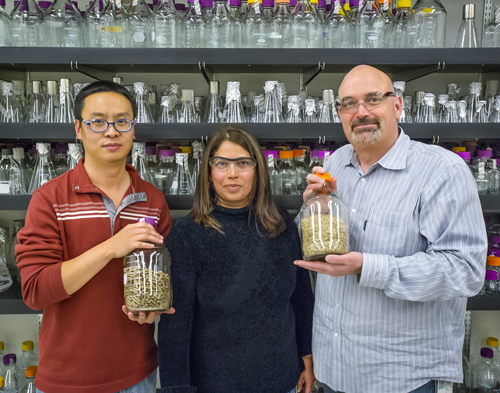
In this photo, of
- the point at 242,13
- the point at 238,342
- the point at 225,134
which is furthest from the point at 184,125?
the point at 238,342

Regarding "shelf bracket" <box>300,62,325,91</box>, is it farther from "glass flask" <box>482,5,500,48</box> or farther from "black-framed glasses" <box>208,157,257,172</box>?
"glass flask" <box>482,5,500,48</box>

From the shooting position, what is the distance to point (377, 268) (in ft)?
3.56

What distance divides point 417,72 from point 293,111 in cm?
58

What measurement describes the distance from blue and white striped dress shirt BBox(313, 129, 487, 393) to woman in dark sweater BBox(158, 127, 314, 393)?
0.17m

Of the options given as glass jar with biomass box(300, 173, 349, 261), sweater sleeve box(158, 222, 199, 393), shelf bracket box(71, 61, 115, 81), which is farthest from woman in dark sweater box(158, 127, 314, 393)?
shelf bracket box(71, 61, 115, 81)

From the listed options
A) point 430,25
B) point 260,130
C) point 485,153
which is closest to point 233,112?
point 260,130

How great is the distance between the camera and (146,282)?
1172 millimetres

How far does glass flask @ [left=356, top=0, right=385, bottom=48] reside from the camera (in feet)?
5.73

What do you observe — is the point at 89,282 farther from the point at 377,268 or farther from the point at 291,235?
the point at 377,268

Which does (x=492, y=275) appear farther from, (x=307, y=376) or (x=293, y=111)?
(x=293, y=111)

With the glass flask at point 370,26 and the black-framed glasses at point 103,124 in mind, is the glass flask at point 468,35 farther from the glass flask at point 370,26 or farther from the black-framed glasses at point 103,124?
the black-framed glasses at point 103,124

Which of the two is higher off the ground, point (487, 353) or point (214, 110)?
point (214, 110)

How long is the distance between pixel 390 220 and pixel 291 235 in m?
0.31

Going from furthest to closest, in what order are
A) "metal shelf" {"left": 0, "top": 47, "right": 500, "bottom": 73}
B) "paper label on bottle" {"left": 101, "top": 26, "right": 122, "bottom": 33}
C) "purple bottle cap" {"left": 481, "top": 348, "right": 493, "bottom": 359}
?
"purple bottle cap" {"left": 481, "top": 348, "right": 493, "bottom": 359}
"paper label on bottle" {"left": 101, "top": 26, "right": 122, "bottom": 33}
"metal shelf" {"left": 0, "top": 47, "right": 500, "bottom": 73}
